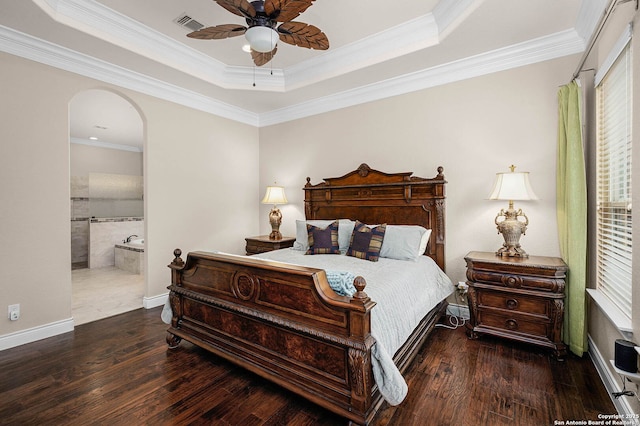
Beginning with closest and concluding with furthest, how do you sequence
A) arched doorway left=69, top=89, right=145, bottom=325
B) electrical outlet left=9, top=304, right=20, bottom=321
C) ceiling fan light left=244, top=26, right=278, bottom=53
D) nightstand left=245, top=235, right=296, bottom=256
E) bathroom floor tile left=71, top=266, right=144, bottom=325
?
ceiling fan light left=244, top=26, right=278, bottom=53 → electrical outlet left=9, top=304, right=20, bottom=321 → bathroom floor tile left=71, top=266, right=144, bottom=325 → nightstand left=245, top=235, right=296, bottom=256 → arched doorway left=69, top=89, right=145, bottom=325

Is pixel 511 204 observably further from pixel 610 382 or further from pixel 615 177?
pixel 610 382

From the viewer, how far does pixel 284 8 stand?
77.6 inches

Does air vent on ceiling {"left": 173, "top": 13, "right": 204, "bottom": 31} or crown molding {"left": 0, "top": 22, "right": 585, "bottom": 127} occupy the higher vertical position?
air vent on ceiling {"left": 173, "top": 13, "right": 204, "bottom": 31}

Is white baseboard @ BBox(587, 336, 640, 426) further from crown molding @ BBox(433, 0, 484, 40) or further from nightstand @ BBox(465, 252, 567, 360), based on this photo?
crown molding @ BBox(433, 0, 484, 40)

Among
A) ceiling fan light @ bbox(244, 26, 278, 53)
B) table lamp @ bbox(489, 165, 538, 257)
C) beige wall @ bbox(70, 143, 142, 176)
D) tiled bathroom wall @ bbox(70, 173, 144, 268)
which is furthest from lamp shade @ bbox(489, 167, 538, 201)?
beige wall @ bbox(70, 143, 142, 176)

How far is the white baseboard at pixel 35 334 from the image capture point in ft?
8.84

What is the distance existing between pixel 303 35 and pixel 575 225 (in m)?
2.67

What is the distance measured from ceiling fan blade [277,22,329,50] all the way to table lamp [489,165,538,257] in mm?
2034

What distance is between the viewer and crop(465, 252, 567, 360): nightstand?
2.45 meters

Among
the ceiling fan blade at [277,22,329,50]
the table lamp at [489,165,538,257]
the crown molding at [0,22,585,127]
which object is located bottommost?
the table lamp at [489,165,538,257]

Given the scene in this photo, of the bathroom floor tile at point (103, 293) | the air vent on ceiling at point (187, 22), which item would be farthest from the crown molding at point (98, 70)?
the bathroom floor tile at point (103, 293)

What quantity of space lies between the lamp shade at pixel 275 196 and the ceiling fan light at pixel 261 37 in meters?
2.56

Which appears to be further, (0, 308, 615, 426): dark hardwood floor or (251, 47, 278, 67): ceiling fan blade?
(251, 47, 278, 67): ceiling fan blade

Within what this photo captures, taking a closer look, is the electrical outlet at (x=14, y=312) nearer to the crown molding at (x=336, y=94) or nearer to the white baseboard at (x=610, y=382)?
the crown molding at (x=336, y=94)
